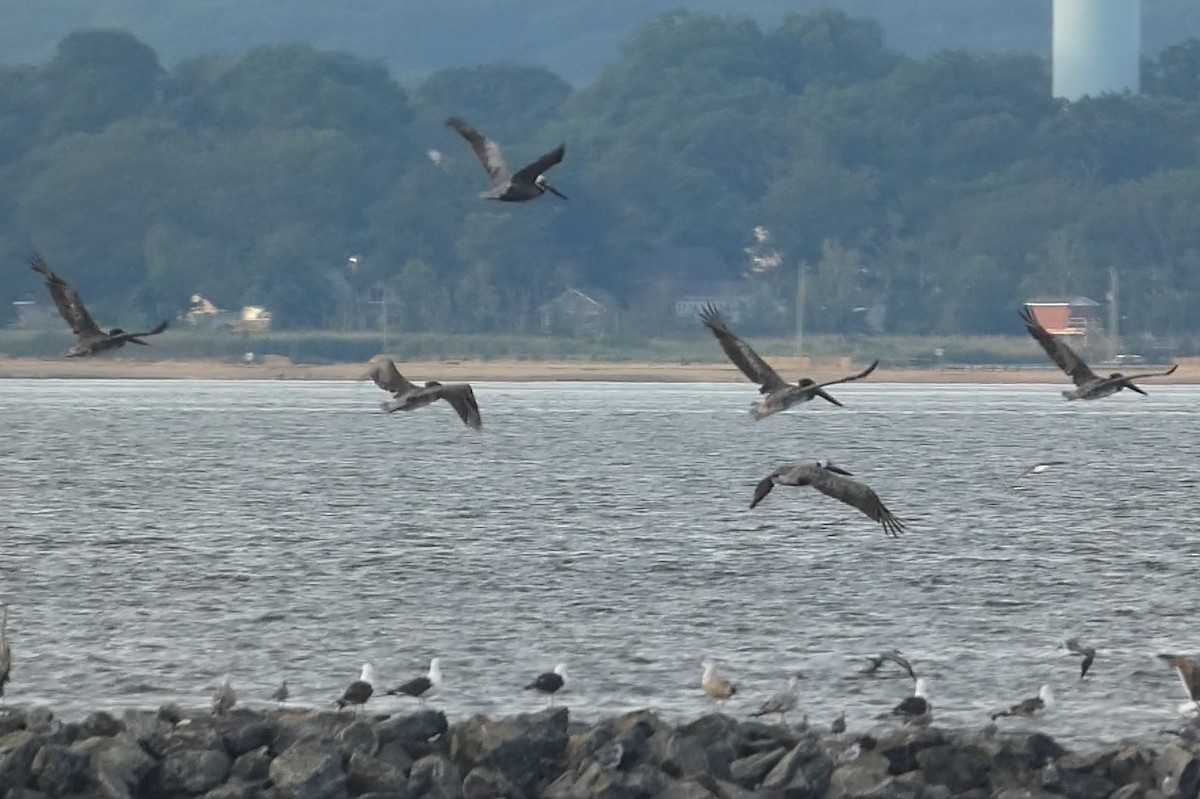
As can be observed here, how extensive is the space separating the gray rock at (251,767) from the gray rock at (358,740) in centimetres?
53

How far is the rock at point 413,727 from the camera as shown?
19.5 meters

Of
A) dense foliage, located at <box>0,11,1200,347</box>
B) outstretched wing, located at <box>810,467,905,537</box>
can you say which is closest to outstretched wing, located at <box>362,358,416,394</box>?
outstretched wing, located at <box>810,467,905,537</box>

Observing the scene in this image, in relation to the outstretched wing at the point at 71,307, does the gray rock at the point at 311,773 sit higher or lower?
lower

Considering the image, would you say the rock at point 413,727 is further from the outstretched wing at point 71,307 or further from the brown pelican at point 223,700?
the outstretched wing at point 71,307

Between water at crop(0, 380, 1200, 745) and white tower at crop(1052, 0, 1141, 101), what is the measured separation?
96930 millimetres

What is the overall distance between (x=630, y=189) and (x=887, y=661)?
108m

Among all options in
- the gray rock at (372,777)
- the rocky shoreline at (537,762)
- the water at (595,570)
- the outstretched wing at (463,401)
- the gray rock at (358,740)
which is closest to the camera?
the gray rock at (372,777)

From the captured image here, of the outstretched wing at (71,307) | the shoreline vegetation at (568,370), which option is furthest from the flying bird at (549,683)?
the shoreline vegetation at (568,370)

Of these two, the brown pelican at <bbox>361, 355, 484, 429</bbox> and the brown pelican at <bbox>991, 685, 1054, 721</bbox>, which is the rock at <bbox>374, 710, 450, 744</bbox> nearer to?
the brown pelican at <bbox>361, 355, 484, 429</bbox>

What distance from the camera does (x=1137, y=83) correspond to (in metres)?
182

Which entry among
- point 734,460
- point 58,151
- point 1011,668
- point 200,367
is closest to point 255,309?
point 200,367

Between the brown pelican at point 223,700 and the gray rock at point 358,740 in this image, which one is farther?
the brown pelican at point 223,700

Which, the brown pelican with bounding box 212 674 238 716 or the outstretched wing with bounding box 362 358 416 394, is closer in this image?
the brown pelican with bounding box 212 674 238 716

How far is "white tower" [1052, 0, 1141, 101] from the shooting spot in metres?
177
